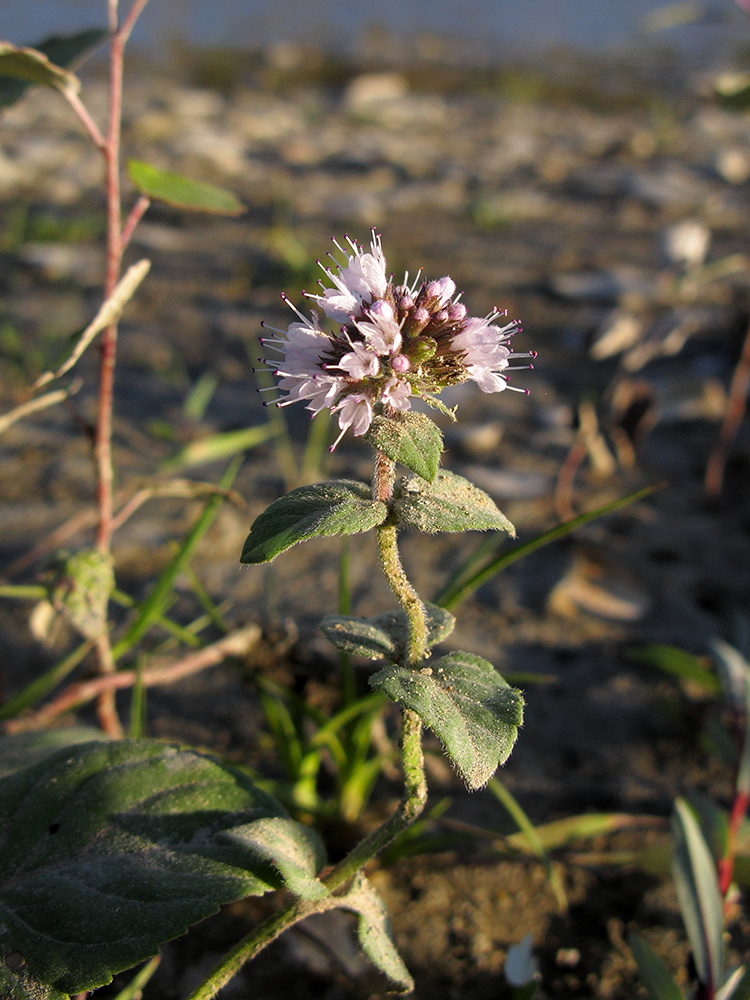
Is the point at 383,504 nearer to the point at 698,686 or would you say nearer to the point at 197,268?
the point at 698,686

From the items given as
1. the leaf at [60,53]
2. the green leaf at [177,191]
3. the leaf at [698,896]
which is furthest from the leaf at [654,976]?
the leaf at [60,53]

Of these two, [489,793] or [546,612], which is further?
[546,612]

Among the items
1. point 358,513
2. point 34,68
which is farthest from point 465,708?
point 34,68

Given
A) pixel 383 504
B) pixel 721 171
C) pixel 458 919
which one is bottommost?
pixel 458 919

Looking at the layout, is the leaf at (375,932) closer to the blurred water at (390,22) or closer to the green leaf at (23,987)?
the green leaf at (23,987)

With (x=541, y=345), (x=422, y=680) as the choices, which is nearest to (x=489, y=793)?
(x=422, y=680)

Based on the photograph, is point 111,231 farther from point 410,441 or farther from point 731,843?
point 731,843

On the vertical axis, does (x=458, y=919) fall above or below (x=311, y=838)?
below
